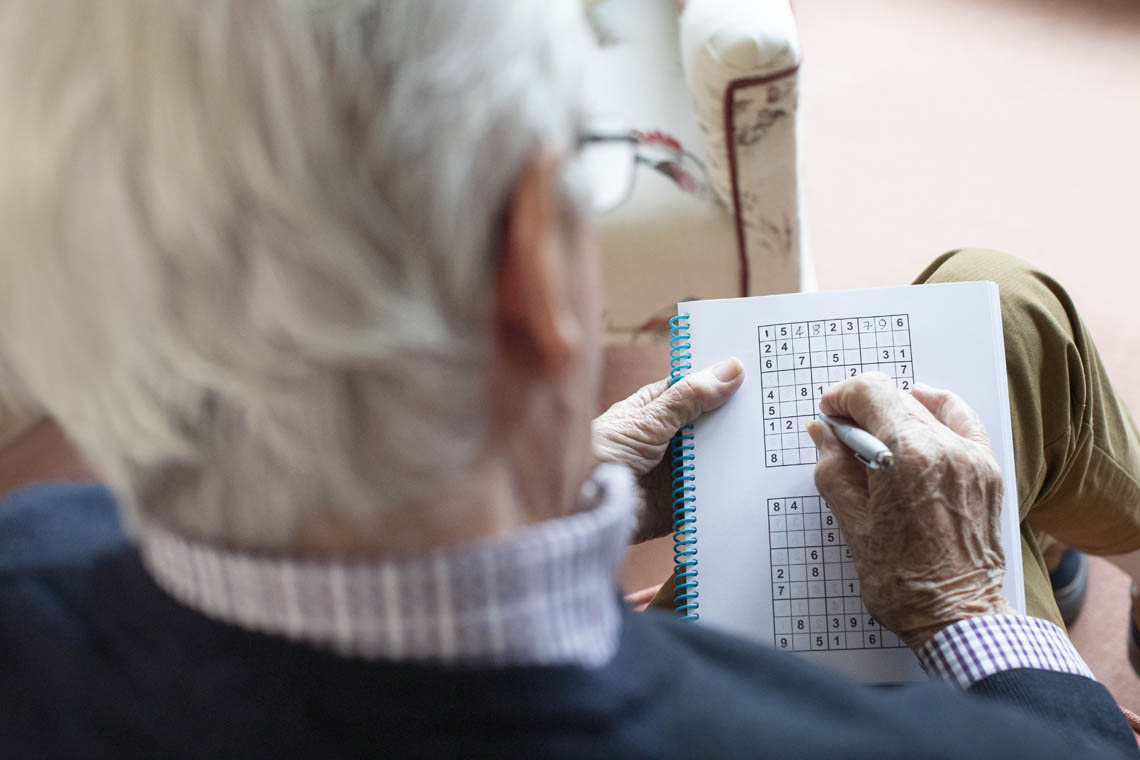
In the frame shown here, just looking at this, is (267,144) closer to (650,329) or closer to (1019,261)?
(1019,261)

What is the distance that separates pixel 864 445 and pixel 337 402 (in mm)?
458

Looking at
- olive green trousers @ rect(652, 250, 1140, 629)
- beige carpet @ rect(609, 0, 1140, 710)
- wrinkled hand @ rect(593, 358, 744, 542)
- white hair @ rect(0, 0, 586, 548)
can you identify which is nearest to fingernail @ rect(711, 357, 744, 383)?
wrinkled hand @ rect(593, 358, 744, 542)

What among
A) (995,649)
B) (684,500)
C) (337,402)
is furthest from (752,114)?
(337,402)

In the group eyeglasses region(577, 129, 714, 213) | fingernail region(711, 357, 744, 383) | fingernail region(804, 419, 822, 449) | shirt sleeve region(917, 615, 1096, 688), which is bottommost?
shirt sleeve region(917, 615, 1096, 688)

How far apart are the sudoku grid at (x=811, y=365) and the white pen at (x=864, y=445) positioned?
6 centimetres

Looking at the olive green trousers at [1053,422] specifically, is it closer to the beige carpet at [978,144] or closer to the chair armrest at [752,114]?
the chair armrest at [752,114]

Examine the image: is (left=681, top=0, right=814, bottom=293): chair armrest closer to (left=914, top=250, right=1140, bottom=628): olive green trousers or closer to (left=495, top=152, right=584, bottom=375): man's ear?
(left=914, top=250, right=1140, bottom=628): olive green trousers

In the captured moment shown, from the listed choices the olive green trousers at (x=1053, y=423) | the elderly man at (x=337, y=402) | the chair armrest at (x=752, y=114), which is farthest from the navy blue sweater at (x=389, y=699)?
the chair armrest at (x=752, y=114)

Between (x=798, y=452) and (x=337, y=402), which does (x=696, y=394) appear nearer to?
(x=798, y=452)

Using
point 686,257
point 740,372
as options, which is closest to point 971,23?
point 686,257

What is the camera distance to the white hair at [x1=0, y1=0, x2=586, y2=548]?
354 millimetres

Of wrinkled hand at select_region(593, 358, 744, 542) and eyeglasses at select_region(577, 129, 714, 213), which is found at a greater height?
eyeglasses at select_region(577, 129, 714, 213)

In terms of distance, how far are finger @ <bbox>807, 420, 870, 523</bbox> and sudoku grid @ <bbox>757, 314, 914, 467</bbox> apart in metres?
0.04

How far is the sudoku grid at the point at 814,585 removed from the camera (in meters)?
0.75
